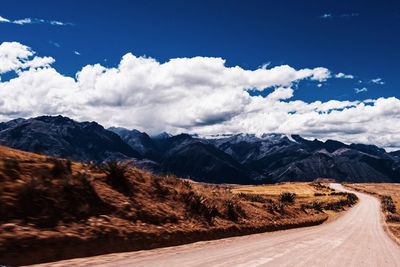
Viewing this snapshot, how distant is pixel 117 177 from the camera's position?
20531 millimetres

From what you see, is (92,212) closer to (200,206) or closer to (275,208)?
(200,206)

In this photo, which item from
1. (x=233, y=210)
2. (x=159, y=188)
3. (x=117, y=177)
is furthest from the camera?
(x=233, y=210)

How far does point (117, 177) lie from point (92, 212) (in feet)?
15.5

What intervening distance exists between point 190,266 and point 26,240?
4274mm

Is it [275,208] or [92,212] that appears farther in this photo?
[275,208]

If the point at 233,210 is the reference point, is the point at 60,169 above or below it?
above

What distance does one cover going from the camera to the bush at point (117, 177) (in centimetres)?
2000

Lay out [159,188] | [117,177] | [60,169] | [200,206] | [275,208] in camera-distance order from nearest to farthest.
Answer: [60,169], [117,177], [159,188], [200,206], [275,208]

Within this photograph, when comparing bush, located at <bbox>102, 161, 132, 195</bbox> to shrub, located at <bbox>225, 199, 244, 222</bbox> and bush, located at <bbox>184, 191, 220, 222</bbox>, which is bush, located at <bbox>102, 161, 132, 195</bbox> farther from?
shrub, located at <bbox>225, 199, 244, 222</bbox>

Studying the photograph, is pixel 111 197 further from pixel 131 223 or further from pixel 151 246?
pixel 151 246

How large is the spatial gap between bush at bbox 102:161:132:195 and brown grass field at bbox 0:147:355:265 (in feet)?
0.15

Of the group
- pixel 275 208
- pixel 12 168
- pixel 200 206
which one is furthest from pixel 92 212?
pixel 275 208

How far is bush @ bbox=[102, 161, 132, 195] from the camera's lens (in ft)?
65.6

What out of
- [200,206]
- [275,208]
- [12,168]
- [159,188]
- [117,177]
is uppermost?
[12,168]
